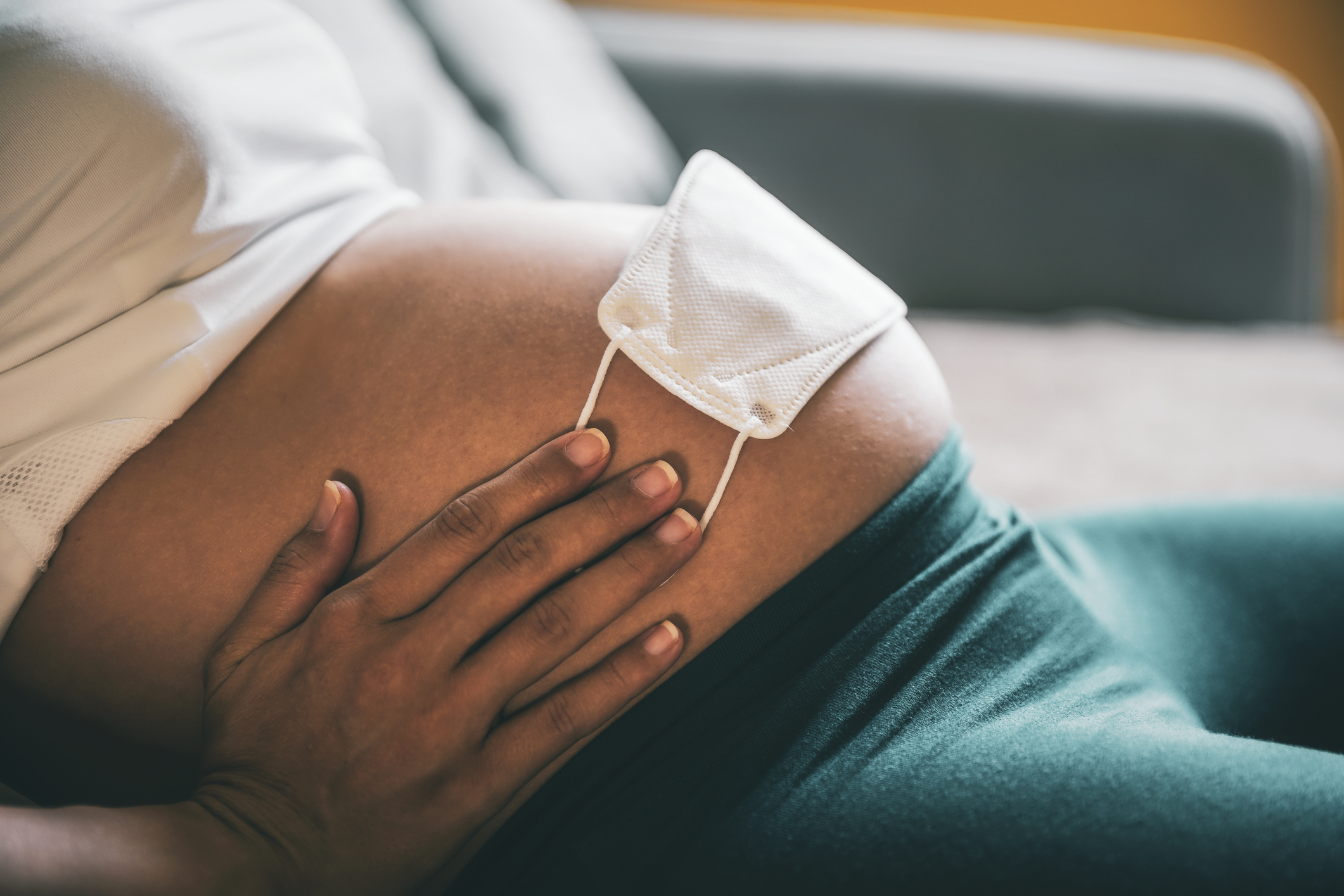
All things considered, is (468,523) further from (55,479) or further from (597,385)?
(55,479)

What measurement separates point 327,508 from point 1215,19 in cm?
286

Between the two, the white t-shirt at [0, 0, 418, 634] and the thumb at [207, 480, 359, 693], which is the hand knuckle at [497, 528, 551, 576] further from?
the white t-shirt at [0, 0, 418, 634]

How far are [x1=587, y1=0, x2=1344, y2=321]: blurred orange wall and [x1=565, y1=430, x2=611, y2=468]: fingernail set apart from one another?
1.97 m

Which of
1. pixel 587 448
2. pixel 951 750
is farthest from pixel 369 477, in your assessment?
pixel 951 750

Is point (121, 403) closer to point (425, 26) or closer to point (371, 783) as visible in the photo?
point (371, 783)

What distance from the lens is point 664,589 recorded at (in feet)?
1.68

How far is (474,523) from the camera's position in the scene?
19.2 inches

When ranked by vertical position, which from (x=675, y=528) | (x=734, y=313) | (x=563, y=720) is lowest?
(x=563, y=720)

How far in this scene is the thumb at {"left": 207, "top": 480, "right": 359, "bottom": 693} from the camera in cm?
49

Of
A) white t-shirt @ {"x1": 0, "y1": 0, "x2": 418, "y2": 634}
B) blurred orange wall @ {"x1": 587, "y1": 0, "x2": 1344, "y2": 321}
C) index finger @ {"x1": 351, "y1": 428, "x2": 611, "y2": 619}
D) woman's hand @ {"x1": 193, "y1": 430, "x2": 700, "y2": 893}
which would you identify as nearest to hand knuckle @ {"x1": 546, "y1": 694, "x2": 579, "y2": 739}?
woman's hand @ {"x1": 193, "y1": 430, "x2": 700, "y2": 893}

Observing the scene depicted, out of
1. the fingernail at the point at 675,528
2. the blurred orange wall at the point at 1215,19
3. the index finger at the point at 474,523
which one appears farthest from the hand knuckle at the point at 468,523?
the blurred orange wall at the point at 1215,19

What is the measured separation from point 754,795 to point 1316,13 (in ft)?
9.88

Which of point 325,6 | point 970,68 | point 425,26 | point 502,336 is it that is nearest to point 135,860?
point 502,336

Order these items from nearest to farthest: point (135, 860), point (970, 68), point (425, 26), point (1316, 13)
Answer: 1. point (135, 860)
2. point (425, 26)
3. point (970, 68)
4. point (1316, 13)
